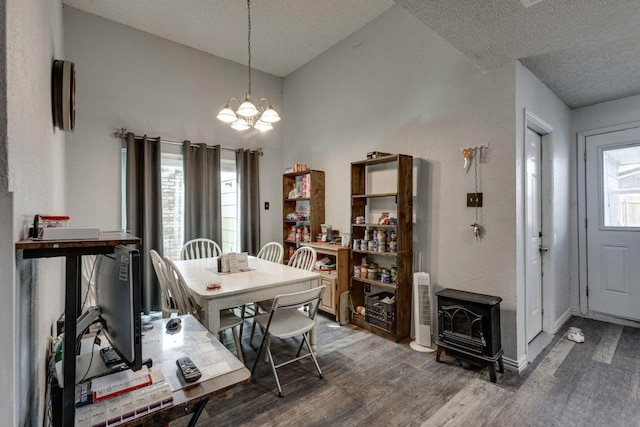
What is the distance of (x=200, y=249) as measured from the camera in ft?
13.5

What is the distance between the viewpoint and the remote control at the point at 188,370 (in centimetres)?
108

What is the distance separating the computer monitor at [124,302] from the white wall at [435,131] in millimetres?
2637

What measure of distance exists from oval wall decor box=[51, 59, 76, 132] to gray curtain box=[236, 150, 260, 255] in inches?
109

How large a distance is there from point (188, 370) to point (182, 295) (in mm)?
1499

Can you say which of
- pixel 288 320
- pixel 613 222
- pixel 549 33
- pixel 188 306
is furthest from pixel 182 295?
pixel 613 222

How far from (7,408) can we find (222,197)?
3935 mm

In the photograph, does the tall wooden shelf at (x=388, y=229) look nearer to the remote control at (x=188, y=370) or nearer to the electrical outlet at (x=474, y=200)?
the electrical outlet at (x=474, y=200)

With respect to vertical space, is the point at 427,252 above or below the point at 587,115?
below

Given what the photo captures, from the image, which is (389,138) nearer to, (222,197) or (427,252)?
(427,252)

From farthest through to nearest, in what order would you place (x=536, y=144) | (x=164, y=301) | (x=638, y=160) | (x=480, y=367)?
(x=638, y=160)
(x=536, y=144)
(x=164, y=301)
(x=480, y=367)

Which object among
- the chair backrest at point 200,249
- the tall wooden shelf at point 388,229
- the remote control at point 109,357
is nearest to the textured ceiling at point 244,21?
the tall wooden shelf at point 388,229

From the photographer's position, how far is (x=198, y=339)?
4.77ft

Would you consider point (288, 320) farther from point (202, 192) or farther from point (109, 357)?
point (202, 192)

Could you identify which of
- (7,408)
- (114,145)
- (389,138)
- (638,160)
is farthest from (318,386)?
(638,160)
